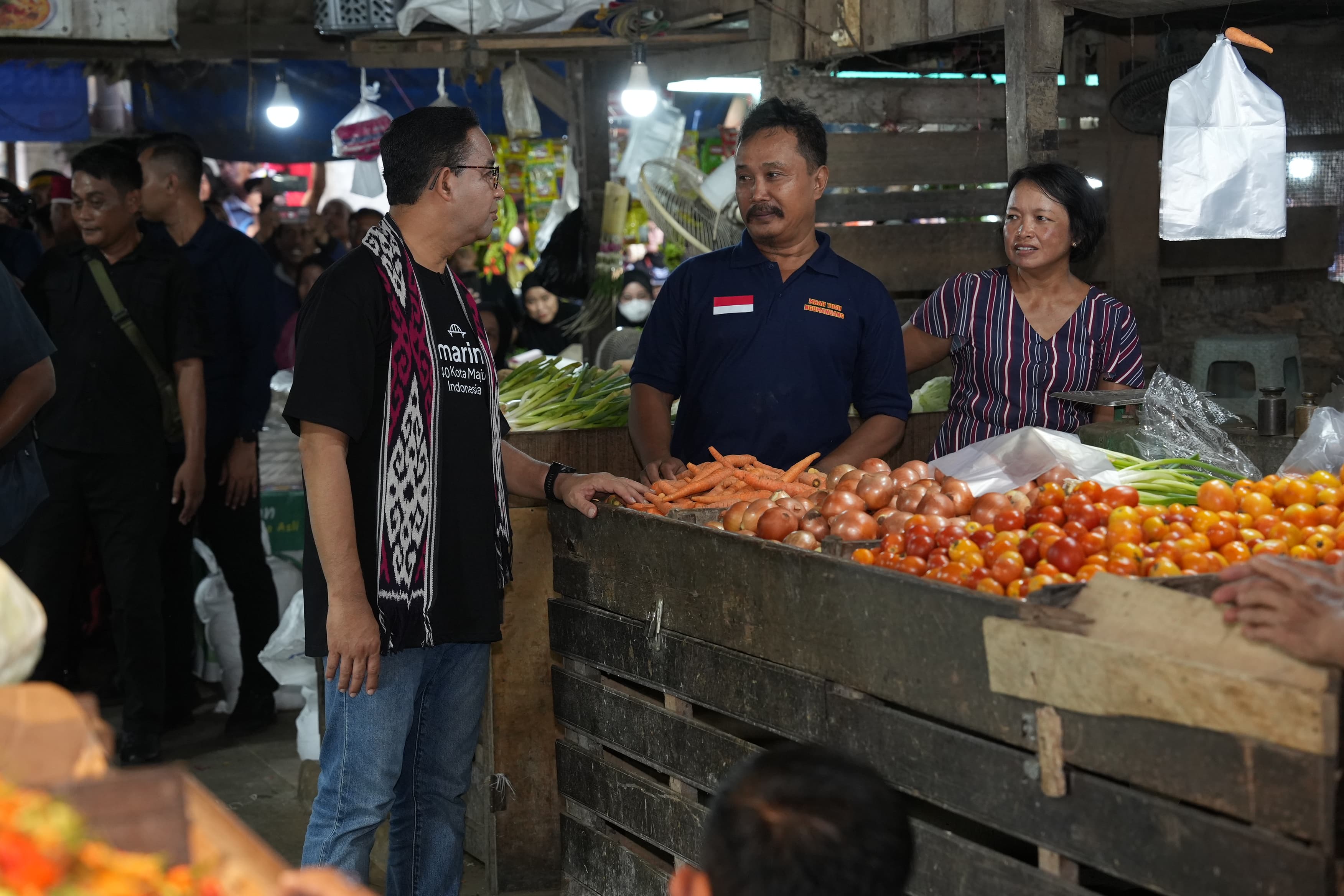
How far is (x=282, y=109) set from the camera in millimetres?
9602

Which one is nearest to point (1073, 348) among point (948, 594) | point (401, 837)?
point (948, 594)

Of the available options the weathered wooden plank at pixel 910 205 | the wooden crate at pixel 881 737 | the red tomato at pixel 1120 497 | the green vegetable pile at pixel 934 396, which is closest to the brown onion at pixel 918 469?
the red tomato at pixel 1120 497

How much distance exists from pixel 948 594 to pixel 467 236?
1.41m

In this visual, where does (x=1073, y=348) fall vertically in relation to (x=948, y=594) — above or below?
above

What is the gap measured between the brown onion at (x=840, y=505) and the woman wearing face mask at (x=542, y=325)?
578cm

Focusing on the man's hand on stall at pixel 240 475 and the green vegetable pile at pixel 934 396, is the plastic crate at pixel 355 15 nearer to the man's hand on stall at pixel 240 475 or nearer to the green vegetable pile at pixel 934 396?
the man's hand on stall at pixel 240 475

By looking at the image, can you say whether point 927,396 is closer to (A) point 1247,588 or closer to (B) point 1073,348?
(B) point 1073,348

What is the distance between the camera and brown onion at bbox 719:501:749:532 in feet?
11.1

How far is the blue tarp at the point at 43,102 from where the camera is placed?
34.1 feet

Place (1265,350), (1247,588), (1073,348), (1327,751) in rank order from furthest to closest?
1. (1265,350)
2. (1073,348)
3. (1247,588)
4. (1327,751)

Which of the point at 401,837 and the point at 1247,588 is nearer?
the point at 1247,588

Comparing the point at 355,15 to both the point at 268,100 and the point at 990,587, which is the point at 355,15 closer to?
the point at 268,100

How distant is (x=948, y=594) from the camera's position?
8.22ft

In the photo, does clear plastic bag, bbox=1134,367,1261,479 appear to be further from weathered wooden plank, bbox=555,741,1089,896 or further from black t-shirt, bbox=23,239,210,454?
black t-shirt, bbox=23,239,210,454
